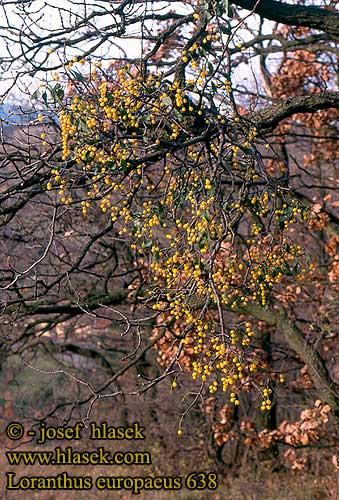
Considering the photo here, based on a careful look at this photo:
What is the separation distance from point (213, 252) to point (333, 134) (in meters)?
8.08

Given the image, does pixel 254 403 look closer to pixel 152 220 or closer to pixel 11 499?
pixel 11 499

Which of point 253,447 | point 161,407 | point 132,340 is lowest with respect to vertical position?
point 253,447

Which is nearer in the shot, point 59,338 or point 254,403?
point 254,403

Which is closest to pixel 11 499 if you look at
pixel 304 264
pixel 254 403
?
pixel 254 403

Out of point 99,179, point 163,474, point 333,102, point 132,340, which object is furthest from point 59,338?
point 99,179

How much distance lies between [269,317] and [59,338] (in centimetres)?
794

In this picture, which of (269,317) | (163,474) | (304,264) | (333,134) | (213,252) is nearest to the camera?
(213,252)

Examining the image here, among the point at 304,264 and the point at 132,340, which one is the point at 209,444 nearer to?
the point at 132,340

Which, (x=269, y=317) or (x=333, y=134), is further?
(x=333, y=134)

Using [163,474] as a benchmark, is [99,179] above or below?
below

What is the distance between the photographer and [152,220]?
12.9 ft

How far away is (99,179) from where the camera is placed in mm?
3875

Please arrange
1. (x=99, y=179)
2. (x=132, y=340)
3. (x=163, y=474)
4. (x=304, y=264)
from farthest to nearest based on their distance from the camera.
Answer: (x=132, y=340) → (x=163, y=474) → (x=304, y=264) → (x=99, y=179)

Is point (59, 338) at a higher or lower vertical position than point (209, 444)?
higher
